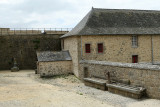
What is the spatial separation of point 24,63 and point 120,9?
49.0 feet

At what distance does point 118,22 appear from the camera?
23.9 metres

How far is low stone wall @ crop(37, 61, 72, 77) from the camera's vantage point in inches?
875

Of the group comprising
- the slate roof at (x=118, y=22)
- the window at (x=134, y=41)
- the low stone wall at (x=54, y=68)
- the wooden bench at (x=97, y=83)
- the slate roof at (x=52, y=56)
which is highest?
the slate roof at (x=118, y=22)

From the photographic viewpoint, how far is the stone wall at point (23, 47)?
2880 centimetres

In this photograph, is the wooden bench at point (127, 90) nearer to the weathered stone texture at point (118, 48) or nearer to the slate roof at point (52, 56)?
the weathered stone texture at point (118, 48)

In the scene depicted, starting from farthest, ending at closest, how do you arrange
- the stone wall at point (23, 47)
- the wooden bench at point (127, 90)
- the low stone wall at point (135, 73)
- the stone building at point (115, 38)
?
the stone wall at point (23, 47)
the stone building at point (115, 38)
the wooden bench at point (127, 90)
the low stone wall at point (135, 73)

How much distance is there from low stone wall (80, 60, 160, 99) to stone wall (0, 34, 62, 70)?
13.2 m

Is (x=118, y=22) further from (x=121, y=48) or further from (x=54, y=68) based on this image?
(x=54, y=68)

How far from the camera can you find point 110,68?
1587 cm

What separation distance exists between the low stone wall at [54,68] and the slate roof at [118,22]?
11.4ft

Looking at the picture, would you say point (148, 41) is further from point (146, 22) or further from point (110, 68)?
point (110, 68)

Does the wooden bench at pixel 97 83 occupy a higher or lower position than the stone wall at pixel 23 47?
lower

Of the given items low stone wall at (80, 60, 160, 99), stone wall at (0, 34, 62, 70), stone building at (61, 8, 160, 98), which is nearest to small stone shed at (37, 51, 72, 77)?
stone building at (61, 8, 160, 98)

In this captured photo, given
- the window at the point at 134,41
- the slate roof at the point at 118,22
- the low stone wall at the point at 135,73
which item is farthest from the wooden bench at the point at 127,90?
the window at the point at 134,41
